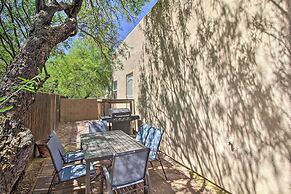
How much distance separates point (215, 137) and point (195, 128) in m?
0.62

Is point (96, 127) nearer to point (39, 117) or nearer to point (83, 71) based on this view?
point (39, 117)

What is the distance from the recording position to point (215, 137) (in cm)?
361

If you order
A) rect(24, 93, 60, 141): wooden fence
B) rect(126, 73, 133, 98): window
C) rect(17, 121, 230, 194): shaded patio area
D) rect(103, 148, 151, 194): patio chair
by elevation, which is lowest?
rect(17, 121, 230, 194): shaded patio area

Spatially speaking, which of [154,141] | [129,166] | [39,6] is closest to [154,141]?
[154,141]

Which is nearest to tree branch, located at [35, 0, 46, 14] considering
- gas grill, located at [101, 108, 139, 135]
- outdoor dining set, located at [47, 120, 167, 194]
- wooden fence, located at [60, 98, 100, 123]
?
outdoor dining set, located at [47, 120, 167, 194]

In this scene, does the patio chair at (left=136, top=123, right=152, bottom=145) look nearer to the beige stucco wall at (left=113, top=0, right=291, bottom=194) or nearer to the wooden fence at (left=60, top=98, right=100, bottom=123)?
the beige stucco wall at (left=113, top=0, right=291, bottom=194)

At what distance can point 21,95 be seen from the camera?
2719 mm

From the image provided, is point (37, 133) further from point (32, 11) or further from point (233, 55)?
point (233, 55)

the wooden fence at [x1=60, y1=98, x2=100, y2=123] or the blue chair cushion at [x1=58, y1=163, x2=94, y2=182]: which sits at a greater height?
the wooden fence at [x1=60, y1=98, x2=100, y2=123]

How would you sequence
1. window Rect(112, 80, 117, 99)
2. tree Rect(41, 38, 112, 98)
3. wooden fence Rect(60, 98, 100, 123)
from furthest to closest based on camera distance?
tree Rect(41, 38, 112, 98), wooden fence Rect(60, 98, 100, 123), window Rect(112, 80, 117, 99)

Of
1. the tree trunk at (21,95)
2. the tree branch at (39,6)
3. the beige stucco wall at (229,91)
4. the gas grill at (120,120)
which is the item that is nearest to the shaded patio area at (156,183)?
the beige stucco wall at (229,91)

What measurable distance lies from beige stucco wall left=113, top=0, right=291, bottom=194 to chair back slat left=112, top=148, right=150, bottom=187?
4.99ft

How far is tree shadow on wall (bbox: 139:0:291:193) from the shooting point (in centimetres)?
255

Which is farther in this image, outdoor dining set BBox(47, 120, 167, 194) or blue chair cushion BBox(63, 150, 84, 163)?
blue chair cushion BBox(63, 150, 84, 163)
